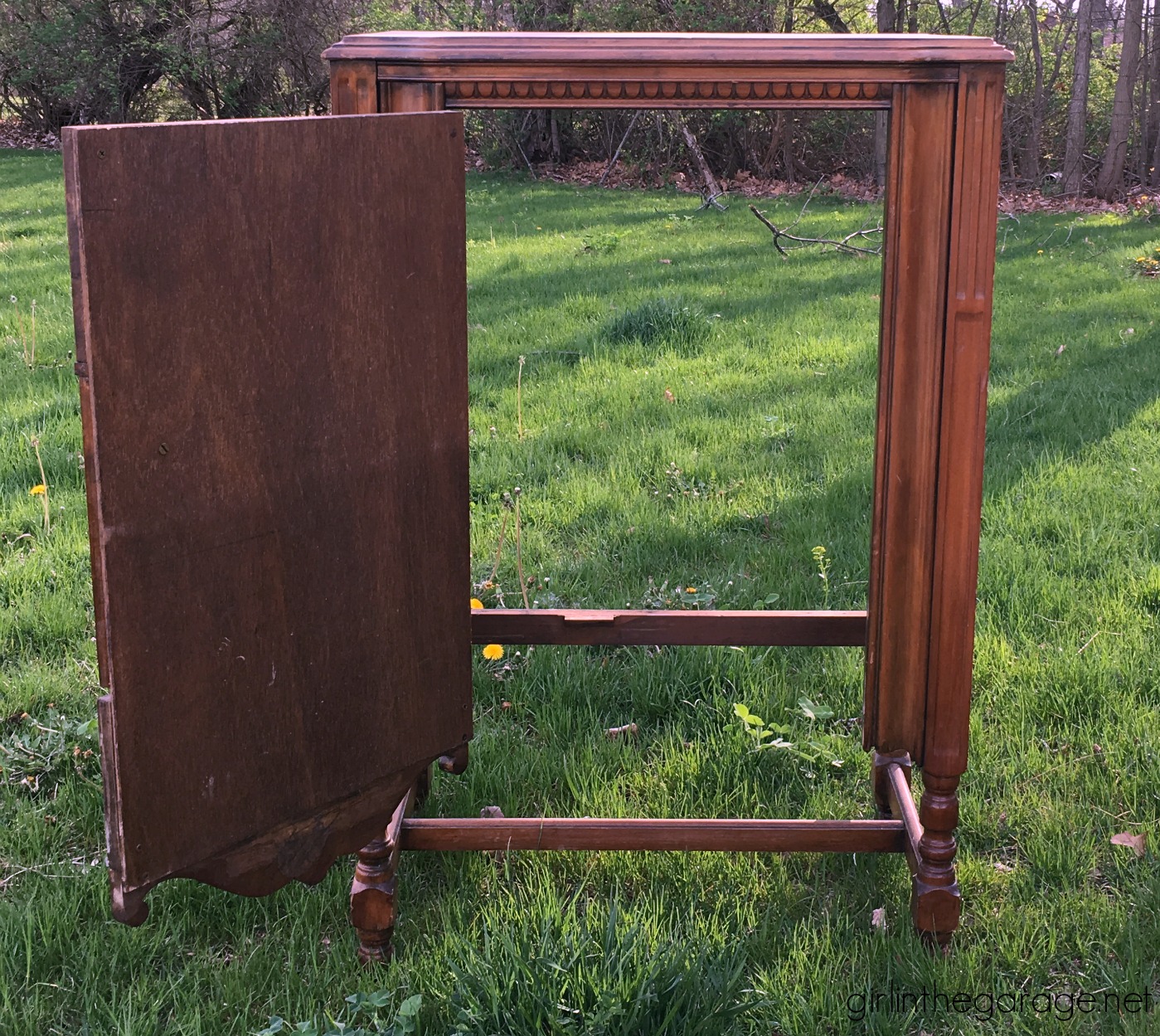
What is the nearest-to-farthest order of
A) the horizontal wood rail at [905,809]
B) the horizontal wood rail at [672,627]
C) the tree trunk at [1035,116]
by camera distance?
the horizontal wood rail at [905,809], the horizontal wood rail at [672,627], the tree trunk at [1035,116]

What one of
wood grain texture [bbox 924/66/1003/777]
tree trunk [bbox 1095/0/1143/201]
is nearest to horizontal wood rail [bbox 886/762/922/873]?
wood grain texture [bbox 924/66/1003/777]

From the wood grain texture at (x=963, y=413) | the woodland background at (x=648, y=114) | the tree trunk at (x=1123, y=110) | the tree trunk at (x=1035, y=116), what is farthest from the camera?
the tree trunk at (x=1035, y=116)

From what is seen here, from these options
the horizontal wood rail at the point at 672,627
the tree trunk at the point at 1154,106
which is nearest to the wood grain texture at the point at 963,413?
the horizontal wood rail at the point at 672,627

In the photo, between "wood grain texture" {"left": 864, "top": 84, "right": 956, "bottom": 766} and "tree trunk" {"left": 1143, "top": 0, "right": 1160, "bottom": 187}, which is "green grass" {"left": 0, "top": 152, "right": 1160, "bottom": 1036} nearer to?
"wood grain texture" {"left": 864, "top": 84, "right": 956, "bottom": 766}

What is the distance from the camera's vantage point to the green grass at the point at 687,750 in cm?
181

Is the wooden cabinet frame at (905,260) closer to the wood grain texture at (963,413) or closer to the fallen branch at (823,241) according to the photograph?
the wood grain texture at (963,413)

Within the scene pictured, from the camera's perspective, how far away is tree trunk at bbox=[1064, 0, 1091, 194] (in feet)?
40.0

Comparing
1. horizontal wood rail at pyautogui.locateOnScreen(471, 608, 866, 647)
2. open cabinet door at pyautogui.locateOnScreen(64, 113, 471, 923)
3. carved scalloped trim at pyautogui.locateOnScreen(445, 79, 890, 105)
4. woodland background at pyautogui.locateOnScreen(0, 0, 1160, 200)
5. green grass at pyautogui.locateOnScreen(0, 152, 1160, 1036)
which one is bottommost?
green grass at pyautogui.locateOnScreen(0, 152, 1160, 1036)

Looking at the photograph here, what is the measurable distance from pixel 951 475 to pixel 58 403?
398 centimetres

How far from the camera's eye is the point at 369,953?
1.93 metres

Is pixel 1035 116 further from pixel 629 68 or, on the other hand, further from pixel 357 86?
pixel 357 86

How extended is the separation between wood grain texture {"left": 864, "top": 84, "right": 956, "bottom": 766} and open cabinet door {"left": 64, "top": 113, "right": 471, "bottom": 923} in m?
0.68

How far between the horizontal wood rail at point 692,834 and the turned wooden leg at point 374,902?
188 mm

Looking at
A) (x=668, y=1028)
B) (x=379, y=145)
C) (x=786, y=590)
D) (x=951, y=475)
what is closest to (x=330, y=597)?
(x=379, y=145)
